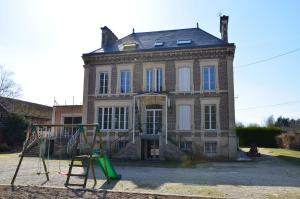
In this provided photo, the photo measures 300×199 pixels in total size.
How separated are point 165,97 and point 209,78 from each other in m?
3.59

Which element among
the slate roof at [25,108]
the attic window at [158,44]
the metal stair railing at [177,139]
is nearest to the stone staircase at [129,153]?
the metal stair railing at [177,139]

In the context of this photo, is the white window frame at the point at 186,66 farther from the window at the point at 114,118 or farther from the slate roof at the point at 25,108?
the slate roof at the point at 25,108

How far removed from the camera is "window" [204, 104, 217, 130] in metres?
21.8

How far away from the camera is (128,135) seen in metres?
22.8

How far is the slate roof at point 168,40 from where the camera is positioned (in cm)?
2317

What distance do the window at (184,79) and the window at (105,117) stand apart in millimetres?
5946

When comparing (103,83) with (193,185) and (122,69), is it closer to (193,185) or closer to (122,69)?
(122,69)

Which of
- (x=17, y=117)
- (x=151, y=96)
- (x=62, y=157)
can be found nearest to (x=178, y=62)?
→ (x=151, y=96)

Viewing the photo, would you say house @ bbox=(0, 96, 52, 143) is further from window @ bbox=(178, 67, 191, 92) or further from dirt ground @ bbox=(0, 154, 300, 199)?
dirt ground @ bbox=(0, 154, 300, 199)

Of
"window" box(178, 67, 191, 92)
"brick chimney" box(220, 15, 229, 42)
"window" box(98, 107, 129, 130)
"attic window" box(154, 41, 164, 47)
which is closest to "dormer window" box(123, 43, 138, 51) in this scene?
"attic window" box(154, 41, 164, 47)

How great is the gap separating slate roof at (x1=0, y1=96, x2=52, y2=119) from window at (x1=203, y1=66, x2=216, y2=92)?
22.4 meters

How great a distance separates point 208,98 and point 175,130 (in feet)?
11.1

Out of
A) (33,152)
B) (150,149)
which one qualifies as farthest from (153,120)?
(33,152)

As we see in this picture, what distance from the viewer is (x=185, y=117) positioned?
22.3 m
